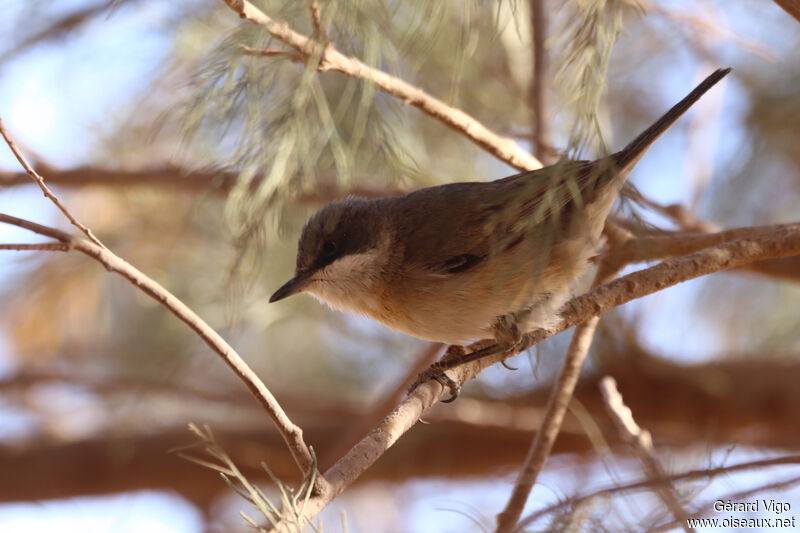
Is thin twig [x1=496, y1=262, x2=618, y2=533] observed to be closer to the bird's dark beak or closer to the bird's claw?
the bird's claw

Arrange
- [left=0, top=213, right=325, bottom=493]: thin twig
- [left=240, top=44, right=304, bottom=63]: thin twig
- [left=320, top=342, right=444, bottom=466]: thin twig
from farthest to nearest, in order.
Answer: [left=320, top=342, right=444, bottom=466]: thin twig, [left=240, top=44, right=304, bottom=63]: thin twig, [left=0, top=213, right=325, bottom=493]: thin twig

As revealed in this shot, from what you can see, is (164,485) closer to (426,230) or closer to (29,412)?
(29,412)

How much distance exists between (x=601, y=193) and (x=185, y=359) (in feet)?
8.87

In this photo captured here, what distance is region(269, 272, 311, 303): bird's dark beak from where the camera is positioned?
121 inches

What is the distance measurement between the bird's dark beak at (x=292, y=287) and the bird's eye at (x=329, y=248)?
0.12 m

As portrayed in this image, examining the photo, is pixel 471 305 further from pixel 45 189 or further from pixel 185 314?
pixel 45 189

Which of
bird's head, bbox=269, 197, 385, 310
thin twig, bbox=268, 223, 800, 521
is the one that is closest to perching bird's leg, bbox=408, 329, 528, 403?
thin twig, bbox=268, 223, 800, 521

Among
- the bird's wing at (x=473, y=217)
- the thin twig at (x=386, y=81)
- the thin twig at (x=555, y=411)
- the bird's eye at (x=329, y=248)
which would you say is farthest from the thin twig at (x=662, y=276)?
the bird's eye at (x=329, y=248)

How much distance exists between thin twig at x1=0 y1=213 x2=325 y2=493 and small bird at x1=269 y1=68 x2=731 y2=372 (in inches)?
35.3

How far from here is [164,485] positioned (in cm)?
462

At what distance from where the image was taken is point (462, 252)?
3.02 metres

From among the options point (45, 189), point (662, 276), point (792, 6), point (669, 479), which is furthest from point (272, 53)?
point (669, 479)

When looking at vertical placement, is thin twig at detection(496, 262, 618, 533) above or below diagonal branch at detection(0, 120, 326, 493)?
above

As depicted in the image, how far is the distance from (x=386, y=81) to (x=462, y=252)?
0.76m
